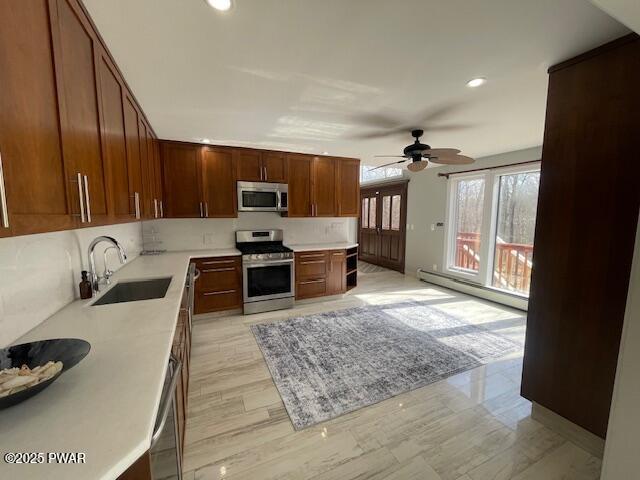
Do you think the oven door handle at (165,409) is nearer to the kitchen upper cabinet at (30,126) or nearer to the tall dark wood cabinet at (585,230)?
the kitchen upper cabinet at (30,126)

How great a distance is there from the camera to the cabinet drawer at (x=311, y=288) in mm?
4195

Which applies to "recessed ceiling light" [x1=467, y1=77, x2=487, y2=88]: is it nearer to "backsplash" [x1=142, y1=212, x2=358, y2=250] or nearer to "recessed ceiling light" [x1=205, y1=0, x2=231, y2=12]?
"recessed ceiling light" [x1=205, y1=0, x2=231, y2=12]

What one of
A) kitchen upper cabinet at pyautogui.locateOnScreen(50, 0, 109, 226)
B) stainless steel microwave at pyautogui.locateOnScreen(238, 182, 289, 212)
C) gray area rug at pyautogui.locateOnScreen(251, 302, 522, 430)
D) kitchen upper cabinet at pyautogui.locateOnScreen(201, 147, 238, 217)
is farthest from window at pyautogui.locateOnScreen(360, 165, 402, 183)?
kitchen upper cabinet at pyautogui.locateOnScreen(50, 0, 109, 226)

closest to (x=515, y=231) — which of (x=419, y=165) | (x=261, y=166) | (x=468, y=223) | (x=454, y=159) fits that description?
(x=468, y=223)

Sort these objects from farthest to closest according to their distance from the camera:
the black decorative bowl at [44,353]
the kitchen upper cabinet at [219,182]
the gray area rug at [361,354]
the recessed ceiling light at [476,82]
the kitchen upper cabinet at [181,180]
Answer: the kitchen upper cabinet at [219,182]
the kitchen upper cabinet at [181,180]
the gray area rug at [361,354]
the recessed ceiling light at [476,82]
the black decorative bowl at [44,353]

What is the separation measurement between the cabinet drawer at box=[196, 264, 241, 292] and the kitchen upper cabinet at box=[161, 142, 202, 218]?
2.56ft

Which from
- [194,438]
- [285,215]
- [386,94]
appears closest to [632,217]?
[386,94]

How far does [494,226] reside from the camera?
4414 mm

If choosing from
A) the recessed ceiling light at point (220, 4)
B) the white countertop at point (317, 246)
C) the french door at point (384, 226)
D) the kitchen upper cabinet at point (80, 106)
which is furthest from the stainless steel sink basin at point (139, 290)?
the french door at point (384, 226)

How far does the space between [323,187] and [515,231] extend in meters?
3.09

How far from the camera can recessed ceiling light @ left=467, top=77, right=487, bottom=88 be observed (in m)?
1.88

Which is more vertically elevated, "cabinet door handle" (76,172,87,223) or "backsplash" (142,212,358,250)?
"cabinet door handle" (76,172,87,223)

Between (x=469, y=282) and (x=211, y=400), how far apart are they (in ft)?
14.2

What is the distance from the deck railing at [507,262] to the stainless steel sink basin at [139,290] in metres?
4.59
